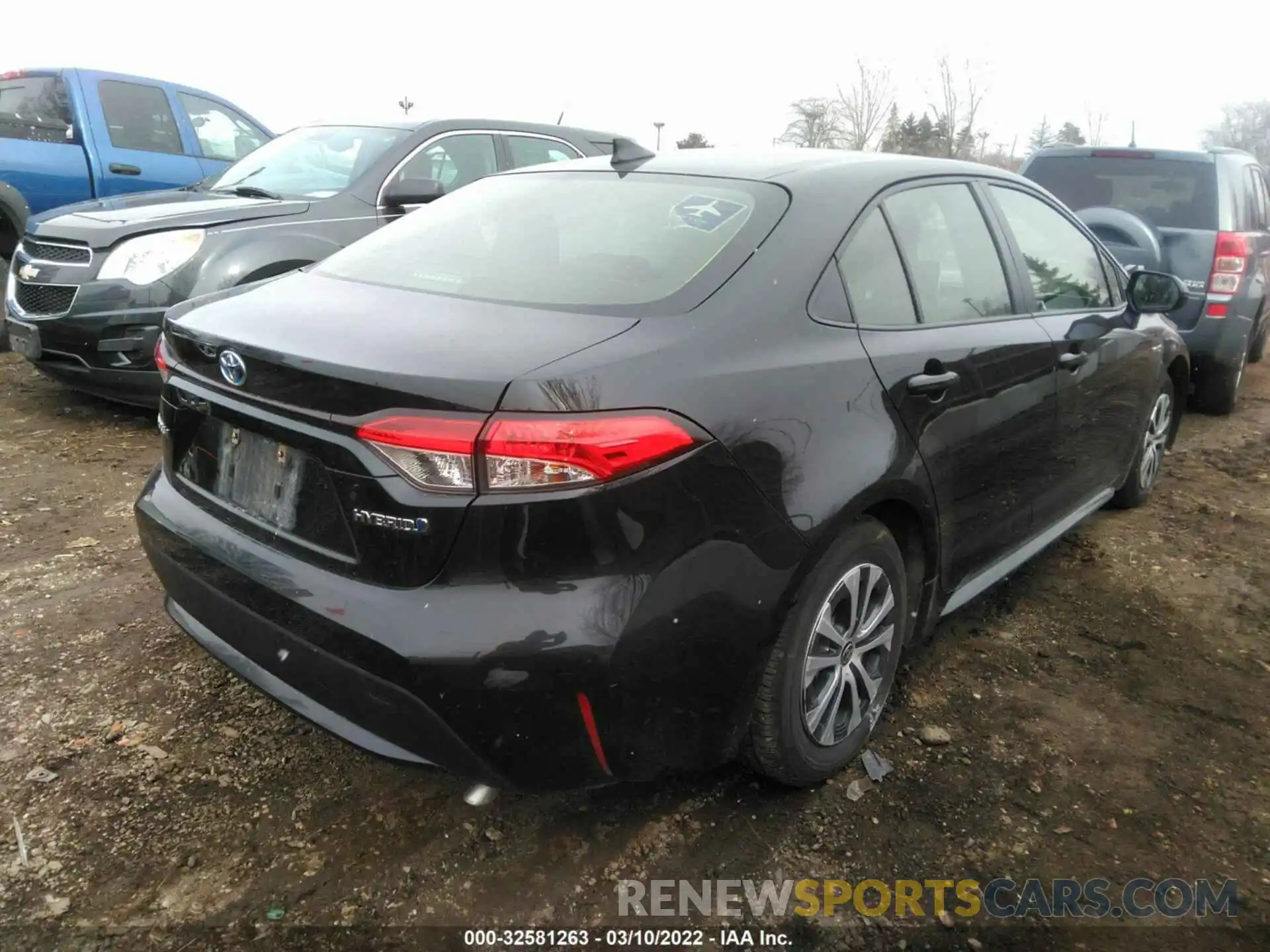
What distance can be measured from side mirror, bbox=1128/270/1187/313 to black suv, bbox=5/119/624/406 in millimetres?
3279

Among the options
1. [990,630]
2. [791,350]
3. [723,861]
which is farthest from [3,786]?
[990,630]

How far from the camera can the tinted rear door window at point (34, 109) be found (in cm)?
721

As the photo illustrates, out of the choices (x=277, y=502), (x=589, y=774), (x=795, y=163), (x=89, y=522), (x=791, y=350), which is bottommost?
(x=89, y=522)

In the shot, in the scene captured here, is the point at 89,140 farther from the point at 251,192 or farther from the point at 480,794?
the point at 480,794

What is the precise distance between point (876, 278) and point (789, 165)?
17.4 inches

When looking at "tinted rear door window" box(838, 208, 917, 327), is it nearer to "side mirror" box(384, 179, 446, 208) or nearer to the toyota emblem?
the toyota emblem

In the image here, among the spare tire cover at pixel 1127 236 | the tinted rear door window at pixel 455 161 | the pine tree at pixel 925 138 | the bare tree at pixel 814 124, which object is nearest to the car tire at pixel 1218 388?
the spare tire cover at pixel 1127 236

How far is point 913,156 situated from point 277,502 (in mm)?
2272

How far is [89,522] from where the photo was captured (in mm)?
4094

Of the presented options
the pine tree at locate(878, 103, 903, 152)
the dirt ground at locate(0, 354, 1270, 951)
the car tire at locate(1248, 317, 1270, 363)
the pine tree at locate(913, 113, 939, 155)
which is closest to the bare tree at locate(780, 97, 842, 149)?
the pine tree at locate(878, 103, 903, 152)

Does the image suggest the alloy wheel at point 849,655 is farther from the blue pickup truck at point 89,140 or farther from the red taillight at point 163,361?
the blue pickup truck at point 89,140

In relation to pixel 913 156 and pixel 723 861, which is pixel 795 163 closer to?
pixel 913 156

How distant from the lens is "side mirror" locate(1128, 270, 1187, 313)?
398cm

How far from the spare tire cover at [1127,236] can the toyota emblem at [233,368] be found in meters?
5.46
